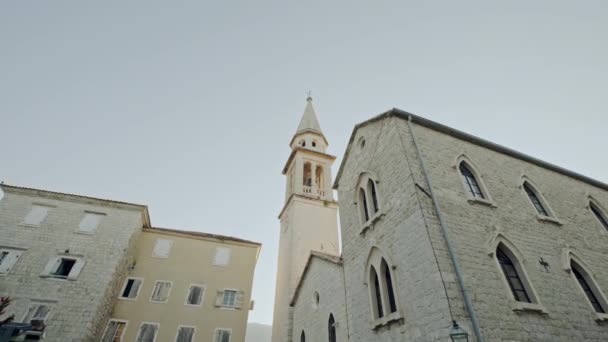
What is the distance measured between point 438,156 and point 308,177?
17779 millimetres

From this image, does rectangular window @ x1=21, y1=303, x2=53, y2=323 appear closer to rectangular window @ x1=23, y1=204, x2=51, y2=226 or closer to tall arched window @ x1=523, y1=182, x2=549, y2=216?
rectangular window @ x1=23, y1=204, x2=51, y2=226

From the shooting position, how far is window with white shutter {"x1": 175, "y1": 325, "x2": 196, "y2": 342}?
18250mm

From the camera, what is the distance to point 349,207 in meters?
12.6

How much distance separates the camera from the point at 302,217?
73.3 feet

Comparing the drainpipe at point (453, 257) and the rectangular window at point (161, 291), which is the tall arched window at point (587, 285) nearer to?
the drainpipe at point (453, 257)

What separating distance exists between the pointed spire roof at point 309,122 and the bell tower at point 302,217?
0.41ft

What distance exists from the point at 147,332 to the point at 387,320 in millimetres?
16625

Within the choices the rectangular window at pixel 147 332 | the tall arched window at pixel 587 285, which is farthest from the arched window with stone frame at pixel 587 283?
the rectangular window at pixel 147 332

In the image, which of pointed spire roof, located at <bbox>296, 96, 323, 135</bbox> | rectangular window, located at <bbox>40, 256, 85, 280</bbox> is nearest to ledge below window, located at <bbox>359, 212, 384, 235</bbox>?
rectangular window, located at <bbox>40, 256, 85, 280</bbox>

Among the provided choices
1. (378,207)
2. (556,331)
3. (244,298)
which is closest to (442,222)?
(378,207)

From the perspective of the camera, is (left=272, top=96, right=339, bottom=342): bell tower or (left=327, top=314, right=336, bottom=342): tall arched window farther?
(left=272, top=96, right=339, bottom=342): bell tower

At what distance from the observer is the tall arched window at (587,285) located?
8.60m

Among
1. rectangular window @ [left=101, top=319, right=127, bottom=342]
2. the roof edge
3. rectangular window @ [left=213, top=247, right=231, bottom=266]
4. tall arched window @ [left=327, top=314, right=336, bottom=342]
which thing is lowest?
tall arched window @ [left=327, top=314, right=336, bottom=342]

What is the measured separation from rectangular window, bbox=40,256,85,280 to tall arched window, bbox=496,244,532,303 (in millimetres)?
21318
